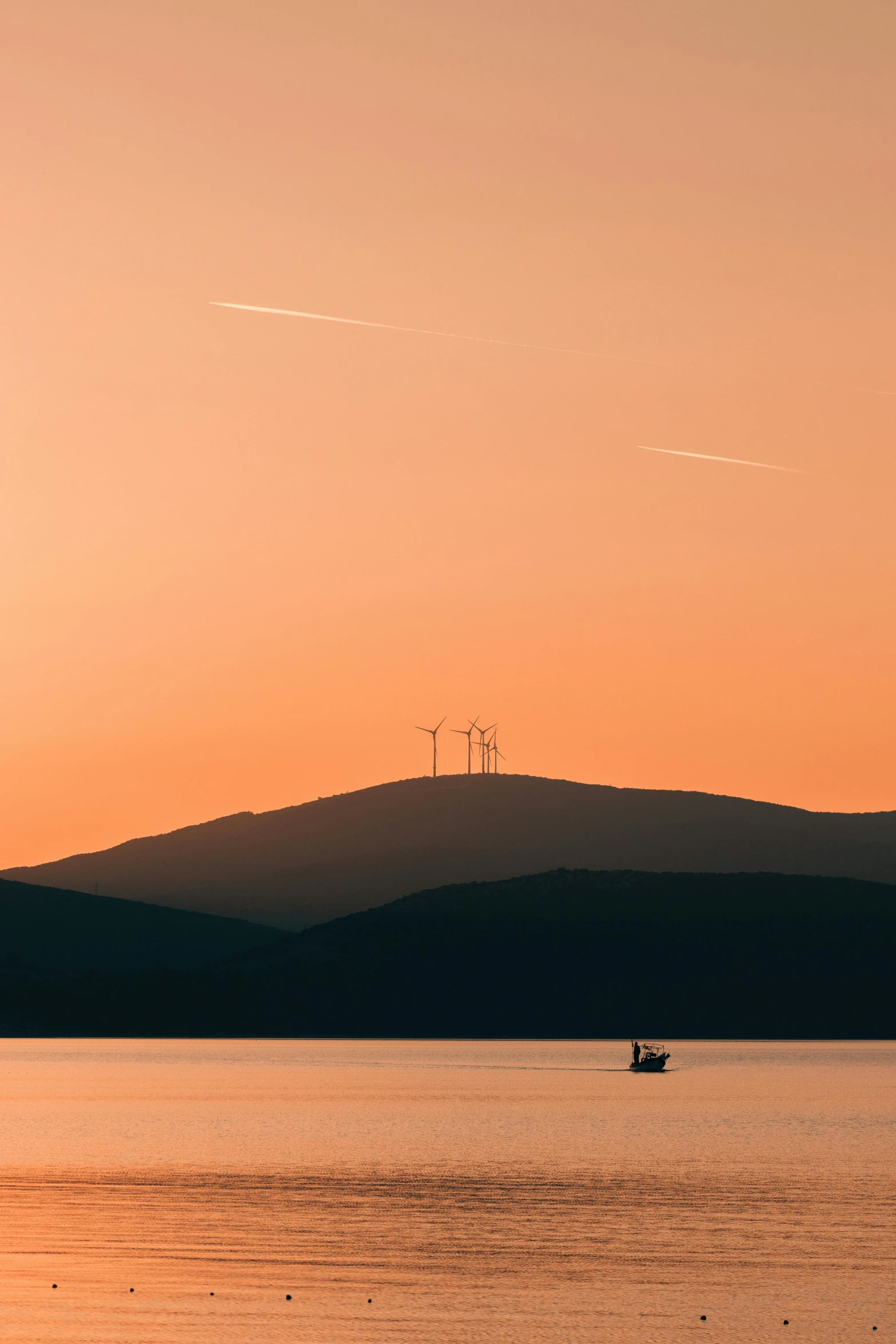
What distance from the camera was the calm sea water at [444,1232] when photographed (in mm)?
61500

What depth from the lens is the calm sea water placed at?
61500 millimetres

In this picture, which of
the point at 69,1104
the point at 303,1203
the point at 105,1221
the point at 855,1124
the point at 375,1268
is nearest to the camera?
the point at 375,1268

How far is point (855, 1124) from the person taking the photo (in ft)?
513

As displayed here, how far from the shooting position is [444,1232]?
82.8 m

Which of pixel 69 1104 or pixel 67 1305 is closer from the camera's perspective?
pixel 67 1305

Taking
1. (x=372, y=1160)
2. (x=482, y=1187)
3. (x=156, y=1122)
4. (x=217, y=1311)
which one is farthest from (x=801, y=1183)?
(x=156, y=1122)

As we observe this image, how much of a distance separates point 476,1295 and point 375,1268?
661 cm

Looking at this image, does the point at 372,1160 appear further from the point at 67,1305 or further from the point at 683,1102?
the point at 683,1102

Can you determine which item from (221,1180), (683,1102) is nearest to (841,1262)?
(221,1180)

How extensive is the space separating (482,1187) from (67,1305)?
143 ft

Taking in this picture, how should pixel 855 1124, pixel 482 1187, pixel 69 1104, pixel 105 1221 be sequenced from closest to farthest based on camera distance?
1. pixel 105 1221
2. pixel 482 1187
3. pixel 855 1124
4. pixel 69 1104

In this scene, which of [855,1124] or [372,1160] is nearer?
[372,1160]

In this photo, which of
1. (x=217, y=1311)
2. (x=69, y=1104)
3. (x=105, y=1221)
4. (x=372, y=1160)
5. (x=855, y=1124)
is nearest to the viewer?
(x=217, y=1311)

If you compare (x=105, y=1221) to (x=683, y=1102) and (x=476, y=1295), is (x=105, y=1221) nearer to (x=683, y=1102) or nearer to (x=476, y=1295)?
(x=476, y=1295)
